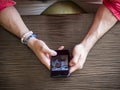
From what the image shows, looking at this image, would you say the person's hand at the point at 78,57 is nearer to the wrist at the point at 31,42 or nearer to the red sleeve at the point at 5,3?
the wrist at the point at 31,42

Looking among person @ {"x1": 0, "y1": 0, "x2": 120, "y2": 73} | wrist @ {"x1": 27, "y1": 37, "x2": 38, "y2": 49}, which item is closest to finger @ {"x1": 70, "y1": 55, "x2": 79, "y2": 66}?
person @ {"x1": 0, "y1": 0, "x2": 120, "y2": 73}

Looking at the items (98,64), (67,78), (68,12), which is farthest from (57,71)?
(68,12)

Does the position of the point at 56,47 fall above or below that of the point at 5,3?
below

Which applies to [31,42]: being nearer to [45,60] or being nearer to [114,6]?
[45,60]

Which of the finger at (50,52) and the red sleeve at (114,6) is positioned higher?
the red sleeve at (114,6)

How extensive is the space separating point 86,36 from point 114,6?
0.52ft

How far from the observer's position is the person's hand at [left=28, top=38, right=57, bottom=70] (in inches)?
34.8

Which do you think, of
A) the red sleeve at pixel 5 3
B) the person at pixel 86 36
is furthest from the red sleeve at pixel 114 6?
the red sleeve at pixel 5 3

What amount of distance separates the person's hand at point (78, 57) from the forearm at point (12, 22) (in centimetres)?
22

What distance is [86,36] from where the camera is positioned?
3.11 ft

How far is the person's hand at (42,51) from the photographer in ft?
2.90

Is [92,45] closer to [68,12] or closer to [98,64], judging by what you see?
[98,64]

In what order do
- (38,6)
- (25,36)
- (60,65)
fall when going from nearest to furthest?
1. (60,65)
2. (25,36)
3. (38,6)

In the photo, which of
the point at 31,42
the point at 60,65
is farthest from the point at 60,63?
the point at 31,42
